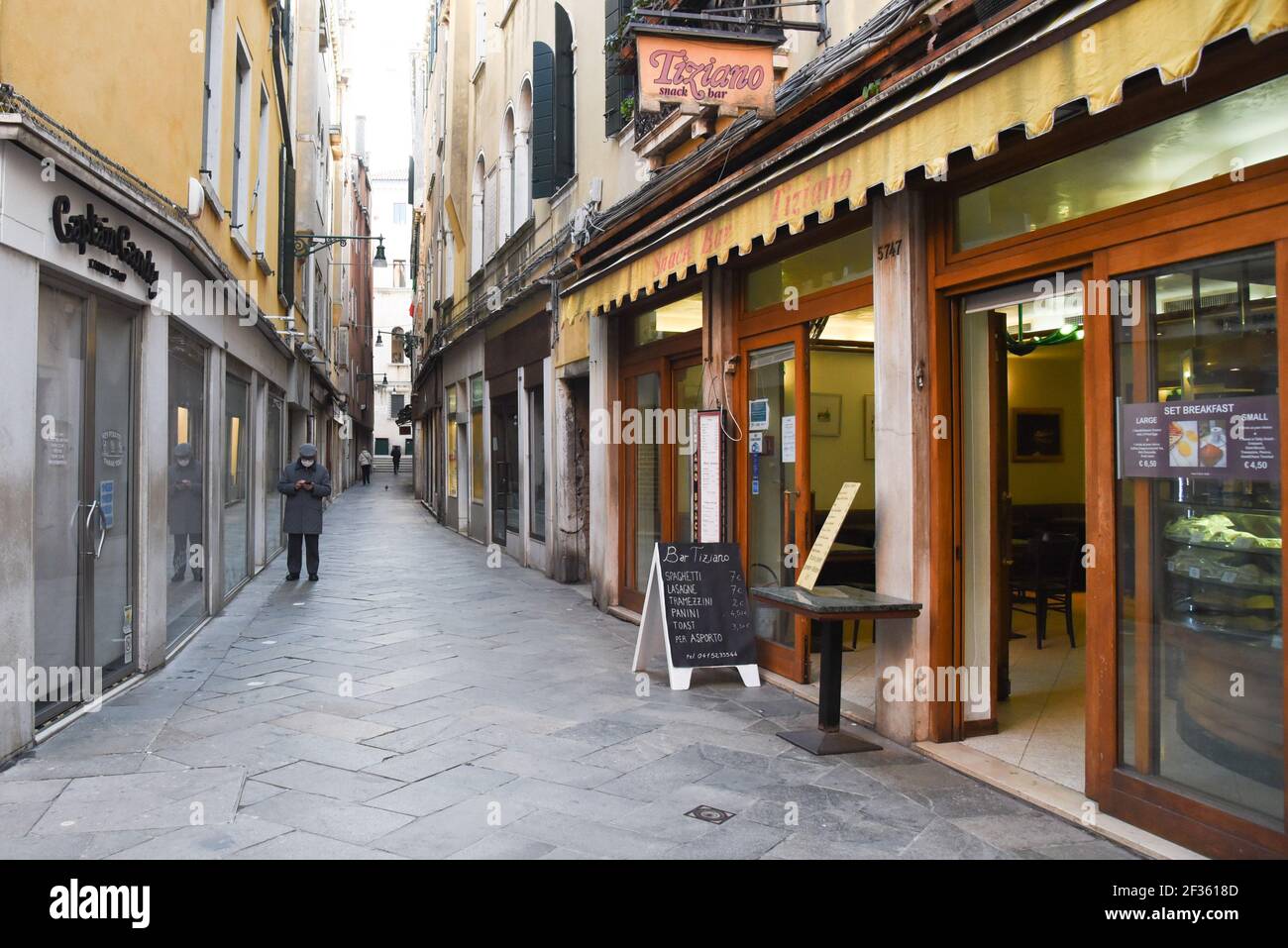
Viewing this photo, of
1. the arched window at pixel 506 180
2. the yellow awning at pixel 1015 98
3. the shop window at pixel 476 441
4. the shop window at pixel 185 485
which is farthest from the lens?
the shop window at pixel 476 441

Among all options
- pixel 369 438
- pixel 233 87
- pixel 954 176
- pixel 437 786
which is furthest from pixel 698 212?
pixel 369 438

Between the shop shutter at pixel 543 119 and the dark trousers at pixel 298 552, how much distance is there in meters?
5.22

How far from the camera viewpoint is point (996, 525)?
5.50 metres

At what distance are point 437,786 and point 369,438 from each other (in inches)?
2126

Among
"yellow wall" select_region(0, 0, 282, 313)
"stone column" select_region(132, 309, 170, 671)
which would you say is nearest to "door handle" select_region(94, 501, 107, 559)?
"stone column" select_region(132, 309, 170, 671)

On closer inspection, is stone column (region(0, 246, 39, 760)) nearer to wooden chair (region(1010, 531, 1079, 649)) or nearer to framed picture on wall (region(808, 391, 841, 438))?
framed picture on wall (region(808, 391, 841, 438))

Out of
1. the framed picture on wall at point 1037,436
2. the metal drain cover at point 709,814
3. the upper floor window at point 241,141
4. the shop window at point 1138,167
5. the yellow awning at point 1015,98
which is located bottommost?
the metal drain cover at point 709,814

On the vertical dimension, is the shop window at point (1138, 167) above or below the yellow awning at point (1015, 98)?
below

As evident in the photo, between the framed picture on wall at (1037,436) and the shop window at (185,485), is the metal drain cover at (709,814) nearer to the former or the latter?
the shop window at (185,485)

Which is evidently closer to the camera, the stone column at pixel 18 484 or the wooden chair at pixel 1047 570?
the stone column at pixel 18 484

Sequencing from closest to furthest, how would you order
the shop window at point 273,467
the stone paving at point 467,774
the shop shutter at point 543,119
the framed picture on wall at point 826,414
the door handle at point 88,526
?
the stone paving at point 467,774 → the door handle at point 88,526 → the framed picture on wall at point 826,414 → the shop shutter at point 543,119 → the shop window at point 273,467

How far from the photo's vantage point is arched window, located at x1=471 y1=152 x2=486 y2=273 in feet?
59.2

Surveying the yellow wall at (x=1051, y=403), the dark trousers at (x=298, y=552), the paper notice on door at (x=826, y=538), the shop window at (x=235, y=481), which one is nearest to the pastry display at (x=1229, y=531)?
the paper notice on door at (x=826, y=538)

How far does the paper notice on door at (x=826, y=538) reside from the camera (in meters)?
5.53
